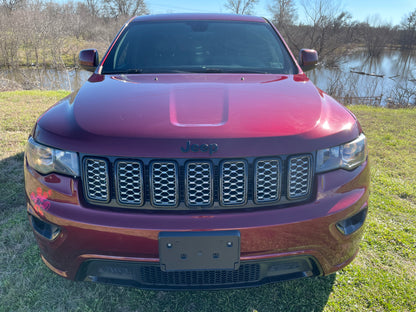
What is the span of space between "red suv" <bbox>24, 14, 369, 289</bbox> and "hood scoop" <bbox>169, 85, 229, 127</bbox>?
0.01 meters

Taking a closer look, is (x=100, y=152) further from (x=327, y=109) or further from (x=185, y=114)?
(x=327, y=109)

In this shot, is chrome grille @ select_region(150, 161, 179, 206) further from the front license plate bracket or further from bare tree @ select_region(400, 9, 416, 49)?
bare tree @ select_region(400, 9, 416, 49)

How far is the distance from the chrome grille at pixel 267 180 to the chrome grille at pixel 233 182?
61 mm

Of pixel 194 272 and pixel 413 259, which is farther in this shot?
pixel 413 259

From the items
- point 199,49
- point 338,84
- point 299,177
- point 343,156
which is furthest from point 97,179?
point 338,84

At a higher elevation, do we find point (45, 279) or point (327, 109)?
point (327, 109)

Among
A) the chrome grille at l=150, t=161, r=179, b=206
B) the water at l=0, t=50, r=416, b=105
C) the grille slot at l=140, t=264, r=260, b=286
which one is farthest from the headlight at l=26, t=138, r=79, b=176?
the water at l=0, t=50, r=416, b=105

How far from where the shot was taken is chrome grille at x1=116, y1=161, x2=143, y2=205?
1.48 meters

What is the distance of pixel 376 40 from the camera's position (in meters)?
42.9

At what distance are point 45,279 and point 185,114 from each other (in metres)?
1.50

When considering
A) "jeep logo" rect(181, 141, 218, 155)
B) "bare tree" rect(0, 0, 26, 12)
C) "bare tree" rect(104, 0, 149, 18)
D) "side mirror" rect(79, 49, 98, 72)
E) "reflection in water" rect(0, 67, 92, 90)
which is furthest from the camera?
"bare tree" rect(104, 0, 149, 18)

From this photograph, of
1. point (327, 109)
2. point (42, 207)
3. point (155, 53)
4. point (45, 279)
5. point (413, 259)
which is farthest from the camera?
Result: point (155, 53)

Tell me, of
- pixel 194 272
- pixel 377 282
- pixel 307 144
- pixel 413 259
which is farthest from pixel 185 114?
pixel 413 259

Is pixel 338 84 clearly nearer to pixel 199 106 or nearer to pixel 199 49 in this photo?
pixel 199 49
